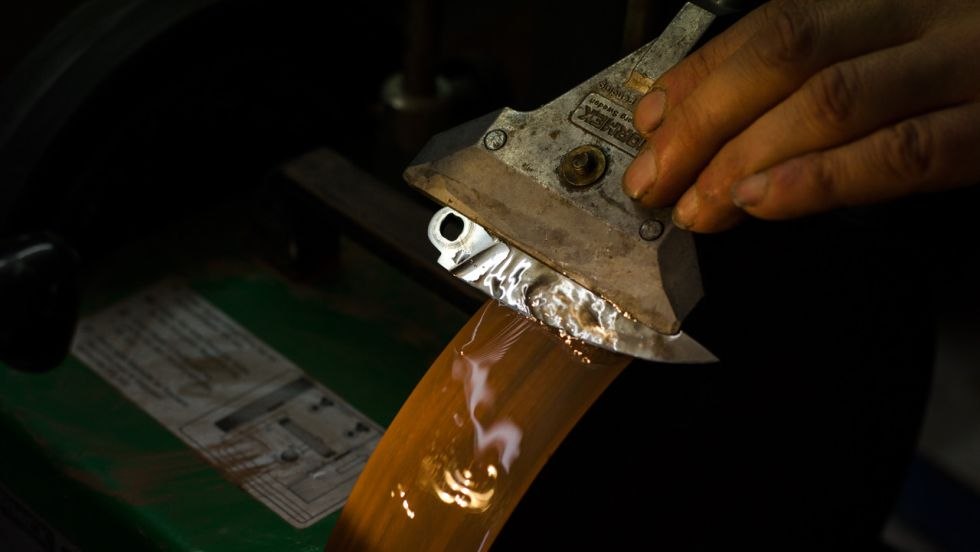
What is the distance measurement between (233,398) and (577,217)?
367 mm

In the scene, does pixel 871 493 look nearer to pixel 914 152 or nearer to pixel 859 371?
pixel 859 371

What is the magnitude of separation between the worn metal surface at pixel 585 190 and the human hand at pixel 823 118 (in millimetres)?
21

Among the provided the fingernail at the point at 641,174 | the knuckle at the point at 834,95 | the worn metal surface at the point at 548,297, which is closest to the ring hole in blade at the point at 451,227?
the worn metal surface at the point at 548,297

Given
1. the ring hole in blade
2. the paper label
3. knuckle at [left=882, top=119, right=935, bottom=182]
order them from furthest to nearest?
the paper label, the ring hole in blade, knuckle at [left=882, top=119, right=935, bottom=182]

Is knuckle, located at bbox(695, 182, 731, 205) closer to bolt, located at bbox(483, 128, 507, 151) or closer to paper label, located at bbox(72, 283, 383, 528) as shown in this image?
bolt, located at bbox(483, 128, 507, 151)

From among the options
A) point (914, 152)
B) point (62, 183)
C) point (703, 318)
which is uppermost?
point (914, 152)

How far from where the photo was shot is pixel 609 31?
0.97 meters

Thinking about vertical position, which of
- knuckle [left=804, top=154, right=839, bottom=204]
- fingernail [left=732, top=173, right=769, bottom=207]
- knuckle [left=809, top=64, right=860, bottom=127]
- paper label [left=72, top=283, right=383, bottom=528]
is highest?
knuckle [left=809, top=64, right=860, bottom=127]

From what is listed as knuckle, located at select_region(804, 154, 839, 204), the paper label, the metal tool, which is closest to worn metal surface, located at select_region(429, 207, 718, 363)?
the metal tool

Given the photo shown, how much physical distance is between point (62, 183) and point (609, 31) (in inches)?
19.5

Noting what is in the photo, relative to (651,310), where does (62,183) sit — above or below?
below

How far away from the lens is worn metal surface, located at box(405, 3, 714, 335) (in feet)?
1.86

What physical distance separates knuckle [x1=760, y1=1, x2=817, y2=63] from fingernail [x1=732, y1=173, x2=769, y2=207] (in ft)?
0.21

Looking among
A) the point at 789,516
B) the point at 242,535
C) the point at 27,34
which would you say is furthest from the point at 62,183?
the point at 789,516
